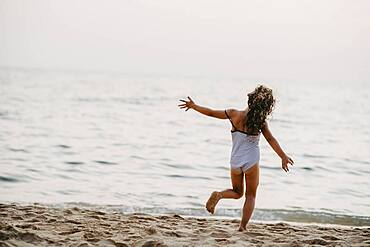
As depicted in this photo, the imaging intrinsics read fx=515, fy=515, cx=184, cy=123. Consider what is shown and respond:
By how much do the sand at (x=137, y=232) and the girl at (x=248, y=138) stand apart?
0.42 m

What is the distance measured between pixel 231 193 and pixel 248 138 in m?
0.66

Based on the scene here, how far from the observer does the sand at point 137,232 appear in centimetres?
491

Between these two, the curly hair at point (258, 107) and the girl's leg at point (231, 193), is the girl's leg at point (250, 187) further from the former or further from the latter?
the curly hair at point (258, 107)

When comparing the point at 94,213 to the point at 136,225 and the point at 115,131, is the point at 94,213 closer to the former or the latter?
the point at 136,225

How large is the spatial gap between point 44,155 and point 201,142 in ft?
20.6

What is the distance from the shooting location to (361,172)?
41.3 feet

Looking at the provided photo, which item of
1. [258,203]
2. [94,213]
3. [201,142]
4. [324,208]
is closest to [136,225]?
[94,213]

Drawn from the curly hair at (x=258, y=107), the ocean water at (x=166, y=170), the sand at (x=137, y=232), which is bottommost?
the sand at (x=137, y=232)

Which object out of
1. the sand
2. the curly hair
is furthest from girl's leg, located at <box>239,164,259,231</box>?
the curly hair

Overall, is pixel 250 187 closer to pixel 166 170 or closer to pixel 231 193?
pixel 231 193

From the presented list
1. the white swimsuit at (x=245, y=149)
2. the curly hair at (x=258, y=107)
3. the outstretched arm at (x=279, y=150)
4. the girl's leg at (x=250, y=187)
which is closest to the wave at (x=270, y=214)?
the girl's leg at (x=250, y=187)

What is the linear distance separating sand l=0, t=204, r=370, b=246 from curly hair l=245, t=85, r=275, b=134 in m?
1.20

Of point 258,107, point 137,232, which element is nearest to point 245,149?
point 258,107

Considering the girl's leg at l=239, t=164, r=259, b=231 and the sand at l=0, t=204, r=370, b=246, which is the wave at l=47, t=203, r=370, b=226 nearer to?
the sand at l=0, t=204, r=370, b=246
